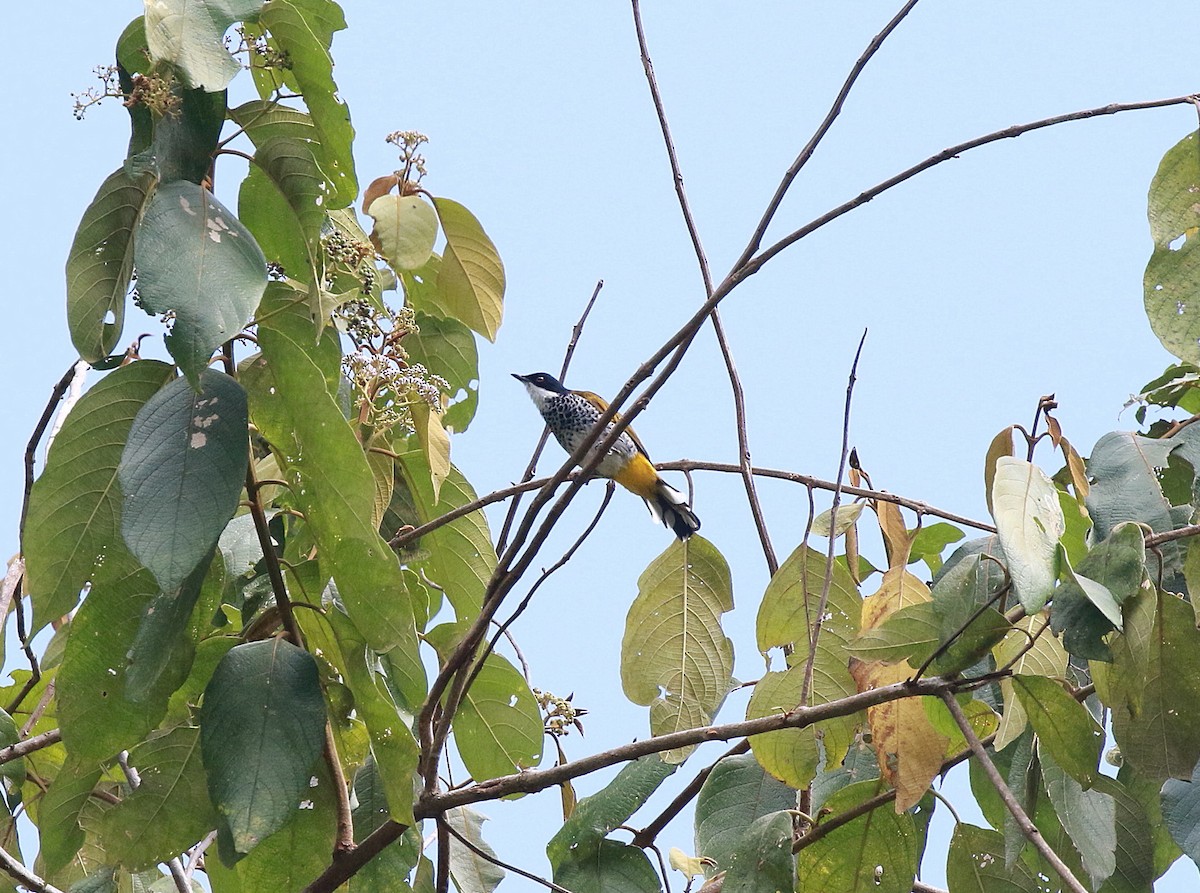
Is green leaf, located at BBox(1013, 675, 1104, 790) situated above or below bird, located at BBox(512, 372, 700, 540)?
below

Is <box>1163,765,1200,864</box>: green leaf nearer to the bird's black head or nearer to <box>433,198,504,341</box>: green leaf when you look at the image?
<box>433,198,504,341</box>: green leaf

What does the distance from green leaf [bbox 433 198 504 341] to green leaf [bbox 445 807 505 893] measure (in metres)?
0.97

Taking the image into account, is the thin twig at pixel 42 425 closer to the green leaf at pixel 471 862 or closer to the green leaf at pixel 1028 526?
the green leaf at pixel 471 862

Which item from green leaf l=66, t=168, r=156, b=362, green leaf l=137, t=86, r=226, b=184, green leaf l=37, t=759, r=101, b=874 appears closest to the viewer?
green leaf l=137, t=86, r=226, b=184

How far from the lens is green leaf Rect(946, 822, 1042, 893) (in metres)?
2.00

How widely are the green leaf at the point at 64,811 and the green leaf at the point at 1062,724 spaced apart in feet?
4.33

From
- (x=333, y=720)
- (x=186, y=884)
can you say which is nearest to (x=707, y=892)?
(x=333, y=720)

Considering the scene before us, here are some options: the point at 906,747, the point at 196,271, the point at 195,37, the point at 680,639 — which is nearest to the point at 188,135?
the point at 195,37

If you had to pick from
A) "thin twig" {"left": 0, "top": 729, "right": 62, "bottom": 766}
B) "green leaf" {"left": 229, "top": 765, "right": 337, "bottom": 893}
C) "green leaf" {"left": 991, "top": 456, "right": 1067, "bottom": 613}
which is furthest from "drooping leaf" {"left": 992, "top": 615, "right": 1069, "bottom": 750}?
"thin twig" {"left": 0, "top": 729, "right": 62, "bottom": 766}

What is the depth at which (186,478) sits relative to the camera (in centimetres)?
148

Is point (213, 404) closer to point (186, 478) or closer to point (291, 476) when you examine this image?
point (186, 478)

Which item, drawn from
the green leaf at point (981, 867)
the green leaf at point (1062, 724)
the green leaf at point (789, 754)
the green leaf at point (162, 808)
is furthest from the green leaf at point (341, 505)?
the green leaf at point (981, 867)

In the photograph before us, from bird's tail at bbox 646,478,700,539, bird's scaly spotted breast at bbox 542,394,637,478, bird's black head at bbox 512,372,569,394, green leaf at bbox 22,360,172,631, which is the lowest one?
green leaf at bbox 22,360,172,631

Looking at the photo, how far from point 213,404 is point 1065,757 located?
4.13 feet
